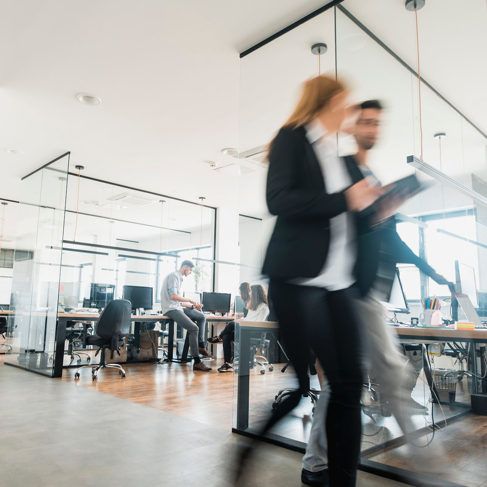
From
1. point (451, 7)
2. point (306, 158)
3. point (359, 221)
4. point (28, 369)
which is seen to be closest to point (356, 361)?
point (359, 221)

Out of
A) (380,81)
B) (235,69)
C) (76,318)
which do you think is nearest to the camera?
(380,81)

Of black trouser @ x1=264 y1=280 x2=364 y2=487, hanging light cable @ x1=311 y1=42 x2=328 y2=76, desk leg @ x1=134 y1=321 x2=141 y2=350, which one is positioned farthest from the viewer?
desk leg @ x1=134 y1=321 x2=141 y2=350

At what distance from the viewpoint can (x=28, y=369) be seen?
5.41m

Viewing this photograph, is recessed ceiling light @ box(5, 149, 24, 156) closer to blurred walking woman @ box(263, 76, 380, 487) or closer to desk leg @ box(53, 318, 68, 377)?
desk leg @ box(53, 318, 68, 377)

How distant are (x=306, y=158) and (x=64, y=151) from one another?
5.35 meters

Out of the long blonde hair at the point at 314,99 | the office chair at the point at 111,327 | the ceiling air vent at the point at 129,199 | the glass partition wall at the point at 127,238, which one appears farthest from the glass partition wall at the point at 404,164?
the ceiling air vent at the point at 129,199

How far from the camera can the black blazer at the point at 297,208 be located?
1077mm

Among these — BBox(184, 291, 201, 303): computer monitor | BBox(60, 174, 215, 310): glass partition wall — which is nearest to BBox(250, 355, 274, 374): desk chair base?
BBox(60, 174, 215, 310): glass partition wall

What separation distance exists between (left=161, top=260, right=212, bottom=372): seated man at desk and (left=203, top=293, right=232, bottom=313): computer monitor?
780 mm

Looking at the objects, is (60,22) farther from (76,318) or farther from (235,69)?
(76,318)

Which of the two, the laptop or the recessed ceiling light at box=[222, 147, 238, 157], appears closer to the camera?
the laptop

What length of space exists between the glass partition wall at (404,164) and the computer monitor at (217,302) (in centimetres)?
444

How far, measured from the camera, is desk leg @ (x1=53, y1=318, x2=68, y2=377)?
4914 mm

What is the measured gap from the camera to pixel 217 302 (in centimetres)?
728
